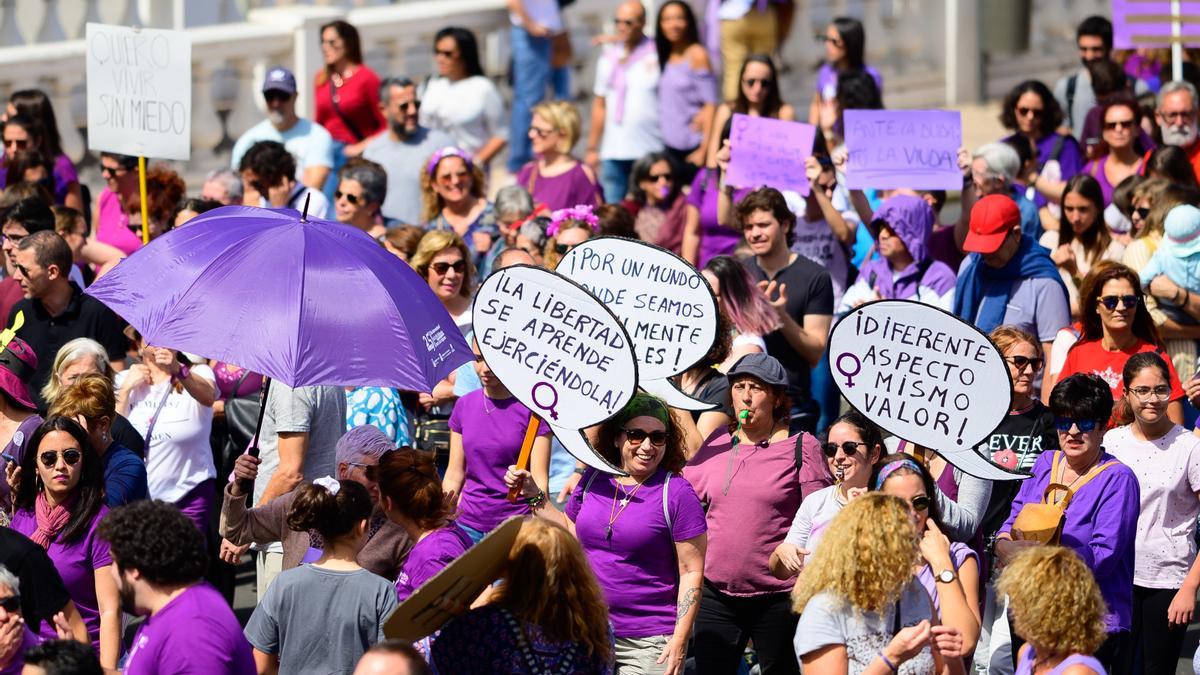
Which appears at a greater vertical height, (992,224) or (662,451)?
(992,224)

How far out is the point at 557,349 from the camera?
747 centimetres

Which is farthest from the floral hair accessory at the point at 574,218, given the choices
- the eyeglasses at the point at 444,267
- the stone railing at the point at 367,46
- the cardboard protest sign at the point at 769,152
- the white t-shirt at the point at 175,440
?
the stone railing at the point at 367,46

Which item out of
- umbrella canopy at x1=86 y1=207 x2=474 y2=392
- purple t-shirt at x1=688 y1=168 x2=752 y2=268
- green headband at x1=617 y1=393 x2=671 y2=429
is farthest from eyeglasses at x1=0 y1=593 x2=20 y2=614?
purple t-shirt at x1=688 y1=168 x2=752 y2=268

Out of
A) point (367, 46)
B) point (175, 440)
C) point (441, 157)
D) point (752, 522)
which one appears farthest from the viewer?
point (367, 46)

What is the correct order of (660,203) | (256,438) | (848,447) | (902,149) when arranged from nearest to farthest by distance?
1. (848,447)
2. (256,438)
3. (902,149)
4. (660,203)

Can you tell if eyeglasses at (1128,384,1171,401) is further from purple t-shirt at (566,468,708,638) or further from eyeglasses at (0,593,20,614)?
eyeglasses at (0,593,20,614)

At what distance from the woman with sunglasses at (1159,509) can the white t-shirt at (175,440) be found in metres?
3.92

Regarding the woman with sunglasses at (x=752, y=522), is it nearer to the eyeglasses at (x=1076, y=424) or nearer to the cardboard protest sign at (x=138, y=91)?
the eyeglasses at (x=1076, y=424)

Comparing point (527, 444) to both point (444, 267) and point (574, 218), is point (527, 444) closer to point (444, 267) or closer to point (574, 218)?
point (444, 267)

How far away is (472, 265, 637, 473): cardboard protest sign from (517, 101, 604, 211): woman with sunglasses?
17.1 feet

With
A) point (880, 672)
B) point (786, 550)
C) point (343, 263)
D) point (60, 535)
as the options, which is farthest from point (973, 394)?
point (60, 535)

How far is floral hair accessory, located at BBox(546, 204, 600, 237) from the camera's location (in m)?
11.0

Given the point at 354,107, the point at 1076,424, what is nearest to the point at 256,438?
the point at 1076,424

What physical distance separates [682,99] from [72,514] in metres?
7.52
